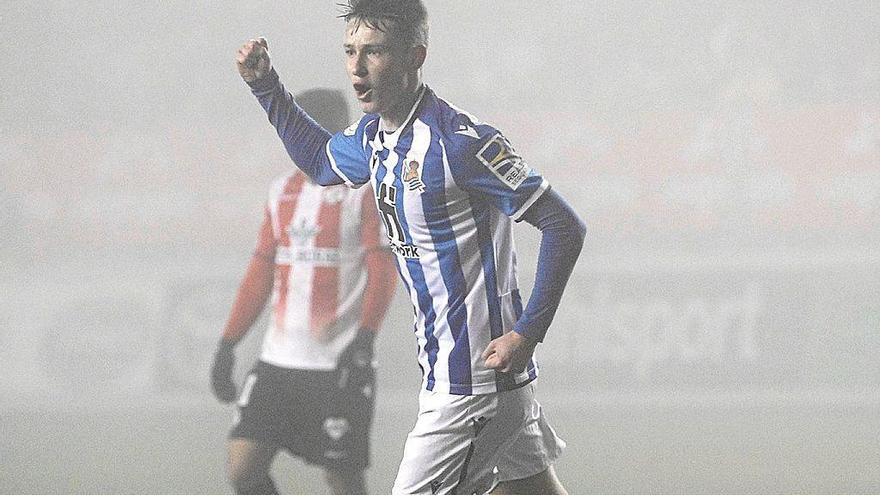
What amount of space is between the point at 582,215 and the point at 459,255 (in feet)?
6.39

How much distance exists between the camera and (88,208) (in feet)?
14.4

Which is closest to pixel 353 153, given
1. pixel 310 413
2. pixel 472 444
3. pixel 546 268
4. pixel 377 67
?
pixel 377 67

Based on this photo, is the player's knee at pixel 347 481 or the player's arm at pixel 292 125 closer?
the player's arm at pixel 292 125

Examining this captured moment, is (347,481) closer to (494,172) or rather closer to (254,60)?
(254,60)

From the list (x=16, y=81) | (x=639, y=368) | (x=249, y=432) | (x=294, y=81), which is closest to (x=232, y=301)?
(x=249, y=432)

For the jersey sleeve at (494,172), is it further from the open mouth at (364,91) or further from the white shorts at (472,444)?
the white shorts at (472,444)

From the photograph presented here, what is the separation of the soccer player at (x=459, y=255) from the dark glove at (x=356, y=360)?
1.47 metres

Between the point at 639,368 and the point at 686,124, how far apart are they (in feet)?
2.83

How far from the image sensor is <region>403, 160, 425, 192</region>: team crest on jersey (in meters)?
2.39

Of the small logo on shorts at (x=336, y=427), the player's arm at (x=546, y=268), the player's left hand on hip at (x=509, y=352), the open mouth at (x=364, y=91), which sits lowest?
the small logo on shorts at (x=336, y=427)

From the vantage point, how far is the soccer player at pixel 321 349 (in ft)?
13.1

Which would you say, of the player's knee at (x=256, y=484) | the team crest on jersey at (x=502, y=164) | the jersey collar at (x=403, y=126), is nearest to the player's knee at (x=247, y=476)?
the player's knee at (x=256, y=484)

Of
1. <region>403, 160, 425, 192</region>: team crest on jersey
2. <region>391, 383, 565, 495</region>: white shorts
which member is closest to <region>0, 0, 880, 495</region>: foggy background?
<region>391, 383, 565, 495</region>: white shorts

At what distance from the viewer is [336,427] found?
13.2ft
